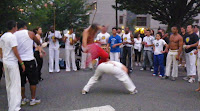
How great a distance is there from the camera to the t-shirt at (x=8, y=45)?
4.68 metres

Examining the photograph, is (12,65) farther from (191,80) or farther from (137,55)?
(137,55)

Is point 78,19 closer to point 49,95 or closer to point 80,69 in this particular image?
point 80,69

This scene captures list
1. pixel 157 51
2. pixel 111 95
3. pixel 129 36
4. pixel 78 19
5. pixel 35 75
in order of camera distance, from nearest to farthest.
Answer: pixel 35 75, pixel 111 95, pixel 157 51, pixel 129 36, pixel 78 19

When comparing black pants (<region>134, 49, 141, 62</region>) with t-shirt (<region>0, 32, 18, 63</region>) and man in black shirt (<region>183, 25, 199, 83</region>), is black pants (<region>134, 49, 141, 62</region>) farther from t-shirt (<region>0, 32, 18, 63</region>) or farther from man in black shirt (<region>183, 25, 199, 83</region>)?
t-shirt (<region>0, 32, 18, 63</region>)

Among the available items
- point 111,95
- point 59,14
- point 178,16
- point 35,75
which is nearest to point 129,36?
point 111,95

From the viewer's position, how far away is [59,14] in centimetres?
3531

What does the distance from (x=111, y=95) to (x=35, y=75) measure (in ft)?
6.87

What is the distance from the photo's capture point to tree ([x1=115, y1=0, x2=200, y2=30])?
59.4ft

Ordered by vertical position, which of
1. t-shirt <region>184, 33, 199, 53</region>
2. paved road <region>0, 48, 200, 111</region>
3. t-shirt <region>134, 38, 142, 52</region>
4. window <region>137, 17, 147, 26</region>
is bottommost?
paved road <region>0, 48, 200, 111</region>

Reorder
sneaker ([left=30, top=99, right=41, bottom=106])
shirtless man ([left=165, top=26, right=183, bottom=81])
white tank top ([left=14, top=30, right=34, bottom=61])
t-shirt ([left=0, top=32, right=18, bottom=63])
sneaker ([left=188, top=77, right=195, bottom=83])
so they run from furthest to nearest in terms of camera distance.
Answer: sneaker ([left=188, top=77, right=195, bottom=83]), shirtless man ([left=165, top=26, right=183, bottom=81]), sneaker ([left=30, top=99, right=41, bottom=106]), white tank top ([left=14, top=30, right=34, bottom=61]), t-shirt ([left=0, top=32, right=18, bottom=63])

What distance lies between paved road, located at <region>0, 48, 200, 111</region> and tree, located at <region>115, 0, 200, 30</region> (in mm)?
11341

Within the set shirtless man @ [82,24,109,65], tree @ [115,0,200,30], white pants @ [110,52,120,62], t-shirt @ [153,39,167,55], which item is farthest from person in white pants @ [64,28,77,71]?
tree @ [115,0,200,30]

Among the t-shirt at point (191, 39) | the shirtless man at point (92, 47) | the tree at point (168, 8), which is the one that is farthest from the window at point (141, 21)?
the shirtless man at point (92, 47)

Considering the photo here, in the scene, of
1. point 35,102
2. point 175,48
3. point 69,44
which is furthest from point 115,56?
point 35,102
